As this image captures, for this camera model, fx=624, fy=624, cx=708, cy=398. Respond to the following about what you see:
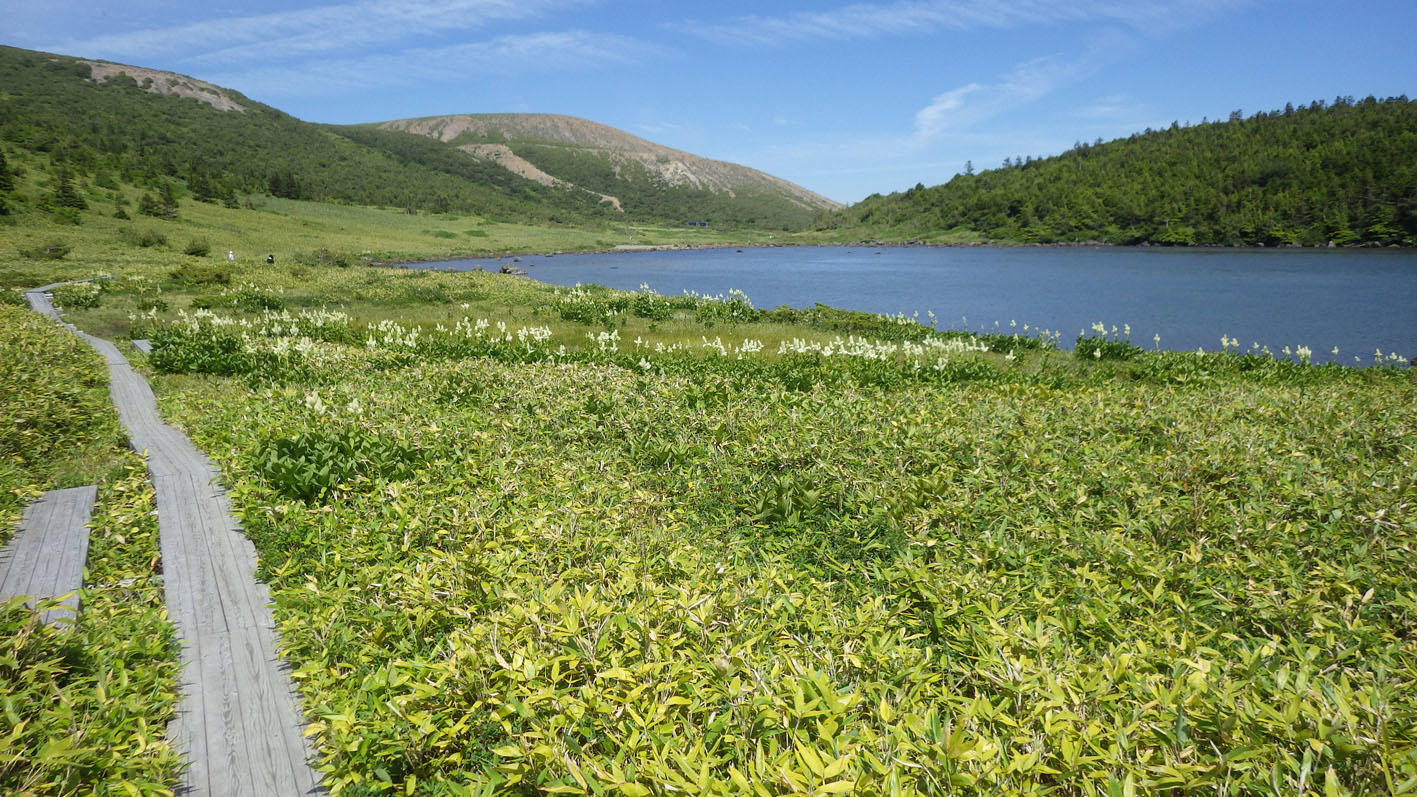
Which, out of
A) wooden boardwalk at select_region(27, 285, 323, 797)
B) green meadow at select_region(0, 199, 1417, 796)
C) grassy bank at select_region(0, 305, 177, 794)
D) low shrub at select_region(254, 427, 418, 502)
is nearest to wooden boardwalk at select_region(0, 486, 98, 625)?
grassy bank at select_region(0, 305, 177, 794)

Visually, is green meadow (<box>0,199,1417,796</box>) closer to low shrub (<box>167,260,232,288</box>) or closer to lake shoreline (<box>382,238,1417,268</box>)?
low shrub (<box>167,260,232,288</box>)

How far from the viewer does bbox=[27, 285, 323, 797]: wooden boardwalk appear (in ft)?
10.7

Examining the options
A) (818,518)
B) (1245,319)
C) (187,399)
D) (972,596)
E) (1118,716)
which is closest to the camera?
(1118,716)

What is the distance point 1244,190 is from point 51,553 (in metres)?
188

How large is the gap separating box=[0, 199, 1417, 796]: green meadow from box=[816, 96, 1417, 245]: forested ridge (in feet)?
482

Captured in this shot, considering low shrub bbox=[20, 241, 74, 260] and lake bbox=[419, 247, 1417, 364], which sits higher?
low shrub bbox=[20, 241, 74, 260]

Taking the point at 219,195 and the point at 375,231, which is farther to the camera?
the point at 375,231

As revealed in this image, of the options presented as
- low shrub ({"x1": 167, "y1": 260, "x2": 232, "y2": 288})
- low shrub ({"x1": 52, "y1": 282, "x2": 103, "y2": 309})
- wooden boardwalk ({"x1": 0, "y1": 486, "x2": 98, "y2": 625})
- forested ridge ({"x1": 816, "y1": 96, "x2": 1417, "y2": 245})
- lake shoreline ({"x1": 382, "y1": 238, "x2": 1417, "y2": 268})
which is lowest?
wooden boardwalk ({"x1": 0, "y1": 486, "x2": 98, "y2": 625})

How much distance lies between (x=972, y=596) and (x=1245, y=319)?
46987mm

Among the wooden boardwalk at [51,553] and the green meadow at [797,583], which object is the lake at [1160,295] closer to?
the green meadow at [797,583]

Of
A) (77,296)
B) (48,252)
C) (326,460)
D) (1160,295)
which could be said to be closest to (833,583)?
(326,460)

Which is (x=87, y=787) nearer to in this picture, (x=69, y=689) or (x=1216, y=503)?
(x=69, y=689)

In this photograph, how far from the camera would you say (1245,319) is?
38719 mm

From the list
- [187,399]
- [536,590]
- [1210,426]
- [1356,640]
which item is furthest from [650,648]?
[187,399]
